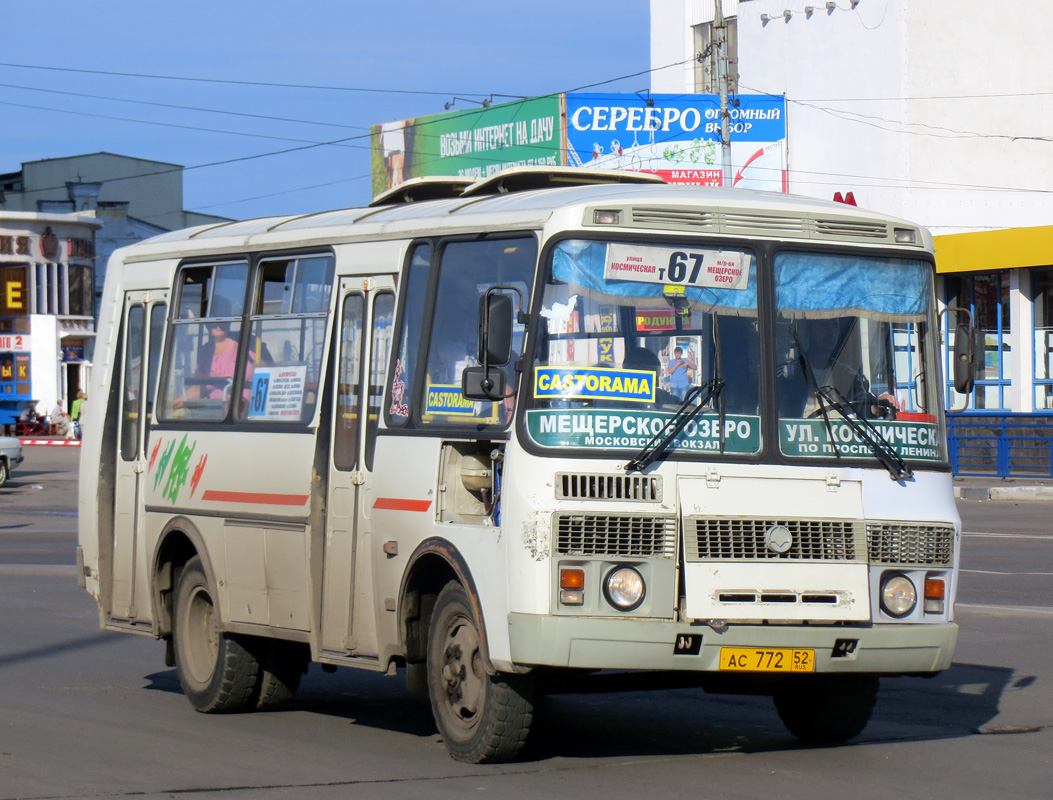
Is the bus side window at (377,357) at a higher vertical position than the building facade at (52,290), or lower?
lower

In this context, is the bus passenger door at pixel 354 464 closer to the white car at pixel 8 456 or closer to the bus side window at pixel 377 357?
the bus side window at pixel 377 357

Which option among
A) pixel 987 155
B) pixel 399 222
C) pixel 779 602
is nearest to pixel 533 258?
pixel 399 222

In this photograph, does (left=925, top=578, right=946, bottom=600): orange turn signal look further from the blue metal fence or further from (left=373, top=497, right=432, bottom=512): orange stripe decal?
the blue metal fence

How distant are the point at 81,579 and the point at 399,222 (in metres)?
3.96

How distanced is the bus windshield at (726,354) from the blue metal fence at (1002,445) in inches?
942

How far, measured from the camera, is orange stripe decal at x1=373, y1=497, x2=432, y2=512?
26.8ft

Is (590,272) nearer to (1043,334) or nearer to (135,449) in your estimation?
(135,449)

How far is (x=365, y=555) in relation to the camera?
341 inches

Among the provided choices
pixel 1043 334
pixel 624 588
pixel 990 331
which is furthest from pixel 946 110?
pixel 624 588

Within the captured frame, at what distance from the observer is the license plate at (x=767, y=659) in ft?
24.2

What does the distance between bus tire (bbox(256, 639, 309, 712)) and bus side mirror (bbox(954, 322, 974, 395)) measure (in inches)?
162

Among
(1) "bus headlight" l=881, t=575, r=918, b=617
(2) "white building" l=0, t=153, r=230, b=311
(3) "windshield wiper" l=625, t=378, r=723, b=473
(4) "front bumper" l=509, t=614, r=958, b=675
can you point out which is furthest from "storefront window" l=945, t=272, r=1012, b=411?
(2) "white building" l=0, t=153, r=230, b=311

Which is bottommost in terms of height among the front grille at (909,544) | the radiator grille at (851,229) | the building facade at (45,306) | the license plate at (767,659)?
the license plate at (767,659)

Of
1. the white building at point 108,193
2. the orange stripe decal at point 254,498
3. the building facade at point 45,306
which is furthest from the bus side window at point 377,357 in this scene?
the white building at point 108,193
